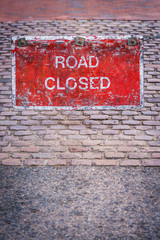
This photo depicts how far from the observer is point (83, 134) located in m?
2.33

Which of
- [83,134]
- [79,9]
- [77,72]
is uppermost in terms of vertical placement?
[79,9]

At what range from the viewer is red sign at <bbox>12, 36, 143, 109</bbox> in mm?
1746

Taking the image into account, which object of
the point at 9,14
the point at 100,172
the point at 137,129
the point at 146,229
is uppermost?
the point at 9,14

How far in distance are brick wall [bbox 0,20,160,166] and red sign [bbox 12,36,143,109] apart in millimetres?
488

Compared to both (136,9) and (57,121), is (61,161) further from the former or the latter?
(136,9)

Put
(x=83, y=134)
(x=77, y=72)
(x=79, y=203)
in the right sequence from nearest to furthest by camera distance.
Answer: (x=79, y=203) → (x=77, y=72) → (x=83, y=134)

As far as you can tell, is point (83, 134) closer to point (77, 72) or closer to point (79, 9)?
point (77, 72)

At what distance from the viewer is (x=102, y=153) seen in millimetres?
2189

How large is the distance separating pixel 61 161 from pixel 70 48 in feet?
3.74

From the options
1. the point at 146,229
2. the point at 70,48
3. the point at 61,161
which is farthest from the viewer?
the point at 61,161

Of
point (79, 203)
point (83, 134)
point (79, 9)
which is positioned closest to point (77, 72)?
point (83, 134)

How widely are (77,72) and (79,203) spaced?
118 centimetres

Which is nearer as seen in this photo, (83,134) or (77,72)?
(77,72)

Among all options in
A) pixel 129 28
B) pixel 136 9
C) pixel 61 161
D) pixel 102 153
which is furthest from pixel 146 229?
pixel 136 9
